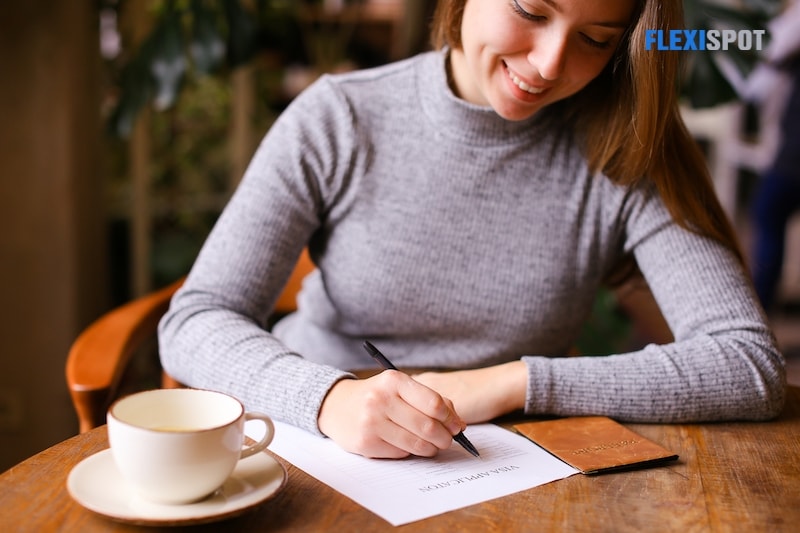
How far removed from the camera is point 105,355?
4.00ft

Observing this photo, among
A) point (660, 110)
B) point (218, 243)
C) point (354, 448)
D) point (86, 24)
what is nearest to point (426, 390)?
point (354, 448)

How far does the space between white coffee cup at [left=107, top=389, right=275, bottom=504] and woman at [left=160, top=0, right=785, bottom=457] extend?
0.90 feet

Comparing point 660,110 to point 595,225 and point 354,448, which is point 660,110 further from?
point 354,448

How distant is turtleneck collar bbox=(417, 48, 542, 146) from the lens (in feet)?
4.20

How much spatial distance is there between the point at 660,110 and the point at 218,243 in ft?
2.03

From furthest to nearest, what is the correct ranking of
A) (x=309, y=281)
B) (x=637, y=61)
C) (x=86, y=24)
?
(x=86, y=24), (x=309, y=281), (x=637, y=61)

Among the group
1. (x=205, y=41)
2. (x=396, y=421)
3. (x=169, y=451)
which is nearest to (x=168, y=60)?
(x=205, y=41)

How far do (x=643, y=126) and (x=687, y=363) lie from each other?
→ 0.32 metres

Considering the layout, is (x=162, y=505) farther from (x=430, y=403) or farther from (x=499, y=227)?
(x=499, y=227)

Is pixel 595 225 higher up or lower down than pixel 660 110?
lower down

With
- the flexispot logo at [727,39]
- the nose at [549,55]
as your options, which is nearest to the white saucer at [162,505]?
the nose at [549,55]

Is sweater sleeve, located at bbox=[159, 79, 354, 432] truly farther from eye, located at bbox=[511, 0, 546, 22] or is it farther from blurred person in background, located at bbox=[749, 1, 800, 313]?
blurred person in background, located at bbox=[749, 1, 800, 313]

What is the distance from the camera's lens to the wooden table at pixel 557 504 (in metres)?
0.73

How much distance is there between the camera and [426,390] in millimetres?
897
